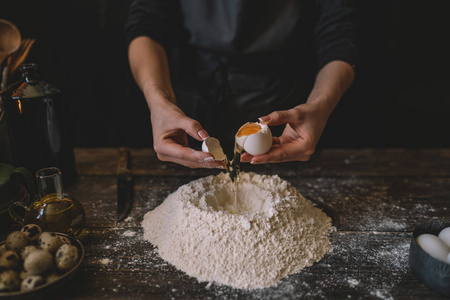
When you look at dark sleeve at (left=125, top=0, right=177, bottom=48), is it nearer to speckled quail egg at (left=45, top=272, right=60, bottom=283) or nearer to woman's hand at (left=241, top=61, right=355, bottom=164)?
woman's hand at (left=241, top=61, right=355, bottom=164)

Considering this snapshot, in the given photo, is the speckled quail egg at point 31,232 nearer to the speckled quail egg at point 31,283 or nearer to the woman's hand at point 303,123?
the speckled quail egg at point 31,283

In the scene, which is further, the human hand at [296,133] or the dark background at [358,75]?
the dark background at [358,75]

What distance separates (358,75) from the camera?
2.12 metres

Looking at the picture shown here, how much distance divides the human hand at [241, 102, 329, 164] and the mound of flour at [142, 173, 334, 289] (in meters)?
0.12

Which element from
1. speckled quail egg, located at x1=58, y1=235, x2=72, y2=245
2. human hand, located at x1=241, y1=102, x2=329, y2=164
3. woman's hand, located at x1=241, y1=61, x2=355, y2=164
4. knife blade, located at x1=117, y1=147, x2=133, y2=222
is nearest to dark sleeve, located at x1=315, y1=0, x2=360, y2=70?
woman's hand, located at x1=241, y1=61, x2=355, y2=164

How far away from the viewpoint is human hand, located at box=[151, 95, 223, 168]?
1043mm

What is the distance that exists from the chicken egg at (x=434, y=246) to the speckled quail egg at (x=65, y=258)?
2.64ft

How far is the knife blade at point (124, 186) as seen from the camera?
Result: 3.80 ft

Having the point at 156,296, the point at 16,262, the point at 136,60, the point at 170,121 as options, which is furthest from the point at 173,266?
the point at 136,60

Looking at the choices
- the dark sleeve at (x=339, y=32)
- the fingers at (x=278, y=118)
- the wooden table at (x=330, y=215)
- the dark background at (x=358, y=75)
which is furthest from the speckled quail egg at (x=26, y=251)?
the dark background at (x=358, y=75)

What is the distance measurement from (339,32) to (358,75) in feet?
2.41

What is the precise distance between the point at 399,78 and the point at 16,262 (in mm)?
2130

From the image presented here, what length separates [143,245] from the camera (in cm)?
99

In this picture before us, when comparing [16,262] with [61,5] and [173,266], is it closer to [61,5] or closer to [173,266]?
[173,266]
